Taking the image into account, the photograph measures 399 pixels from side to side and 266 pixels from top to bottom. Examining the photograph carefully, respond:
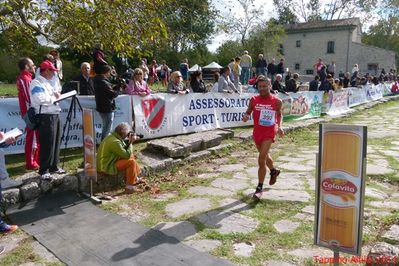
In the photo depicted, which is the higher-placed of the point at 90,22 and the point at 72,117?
the point at 90,22

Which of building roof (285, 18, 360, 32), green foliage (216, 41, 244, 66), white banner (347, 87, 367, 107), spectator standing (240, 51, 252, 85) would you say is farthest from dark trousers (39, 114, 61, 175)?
→ building roof (285, 18, 360, 32)

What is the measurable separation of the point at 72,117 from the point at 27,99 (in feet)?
4.23

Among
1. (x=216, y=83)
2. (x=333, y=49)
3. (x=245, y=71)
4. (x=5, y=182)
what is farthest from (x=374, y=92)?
(x=333, y=49)

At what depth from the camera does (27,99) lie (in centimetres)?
600

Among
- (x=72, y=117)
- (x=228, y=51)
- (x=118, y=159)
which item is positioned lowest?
(x=118, y=159)

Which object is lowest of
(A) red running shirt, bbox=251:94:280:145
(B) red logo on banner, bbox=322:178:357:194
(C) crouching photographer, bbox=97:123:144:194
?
(C) crouching photographer, bbox=97:123:144:194

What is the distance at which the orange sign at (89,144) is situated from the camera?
529 centimetres

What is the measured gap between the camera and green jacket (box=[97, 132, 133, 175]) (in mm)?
5648

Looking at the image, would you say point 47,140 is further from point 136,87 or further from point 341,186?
point 341,186

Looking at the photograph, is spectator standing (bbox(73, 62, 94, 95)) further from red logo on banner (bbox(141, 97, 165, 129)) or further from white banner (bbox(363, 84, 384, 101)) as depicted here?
white banner (bbox(363, 84, 384, 101))

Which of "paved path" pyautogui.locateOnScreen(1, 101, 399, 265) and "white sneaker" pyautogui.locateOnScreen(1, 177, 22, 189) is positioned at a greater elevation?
"white sneaker" pyautogui.locateOnScreen(1, 177, 22, 189)

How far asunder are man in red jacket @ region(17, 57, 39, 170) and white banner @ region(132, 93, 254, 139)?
7.39 feet

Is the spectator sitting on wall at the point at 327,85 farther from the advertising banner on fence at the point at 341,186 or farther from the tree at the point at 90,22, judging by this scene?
the advertising banner on fence at the point at 341,186

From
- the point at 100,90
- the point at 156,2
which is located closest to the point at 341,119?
the point at 156,2
